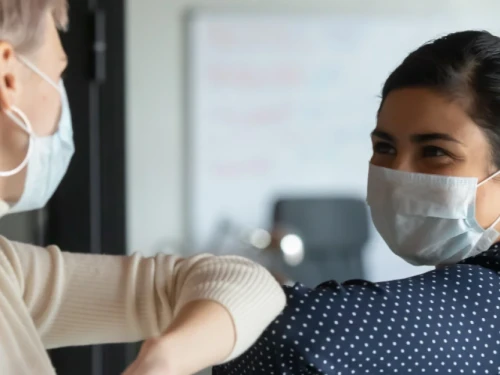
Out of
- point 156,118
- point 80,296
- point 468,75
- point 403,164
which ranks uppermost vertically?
point 468,75

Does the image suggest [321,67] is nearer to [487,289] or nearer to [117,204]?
[117,204]

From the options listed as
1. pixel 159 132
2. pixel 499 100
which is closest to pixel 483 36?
pixel 499 100

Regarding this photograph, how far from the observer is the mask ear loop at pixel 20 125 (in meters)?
0.80

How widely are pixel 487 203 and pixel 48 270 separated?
0.64 m

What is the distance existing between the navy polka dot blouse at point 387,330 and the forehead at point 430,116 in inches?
8.2

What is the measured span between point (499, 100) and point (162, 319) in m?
0.58

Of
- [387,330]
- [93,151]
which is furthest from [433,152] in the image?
[93,151]

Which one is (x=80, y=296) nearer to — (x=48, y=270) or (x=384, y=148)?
(x=48, y=270)

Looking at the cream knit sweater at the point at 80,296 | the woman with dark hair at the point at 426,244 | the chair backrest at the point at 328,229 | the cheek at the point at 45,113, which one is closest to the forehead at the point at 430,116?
the woman with dark hair at the point at 426,244

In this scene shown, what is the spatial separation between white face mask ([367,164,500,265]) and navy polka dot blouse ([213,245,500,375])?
0.43 feet

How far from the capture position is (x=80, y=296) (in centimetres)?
83

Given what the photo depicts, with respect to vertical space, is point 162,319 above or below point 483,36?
below

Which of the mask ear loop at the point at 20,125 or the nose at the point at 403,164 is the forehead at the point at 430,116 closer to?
the nose at the point at 403,164

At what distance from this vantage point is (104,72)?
6.88 ft
